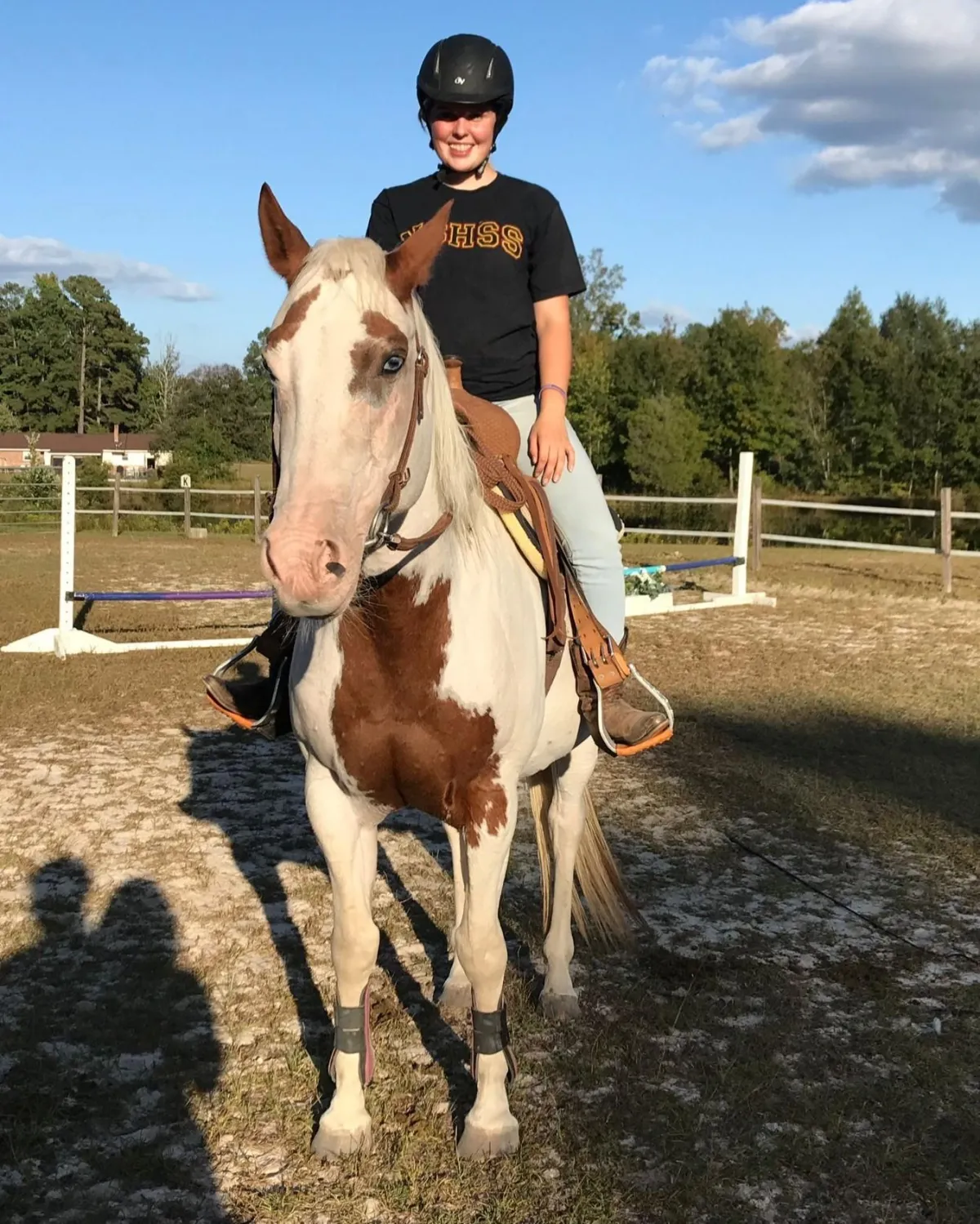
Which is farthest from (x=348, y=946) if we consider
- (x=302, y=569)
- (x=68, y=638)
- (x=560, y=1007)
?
(x=68, y=638)

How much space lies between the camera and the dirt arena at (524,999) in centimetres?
264

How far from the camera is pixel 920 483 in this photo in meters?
48.4

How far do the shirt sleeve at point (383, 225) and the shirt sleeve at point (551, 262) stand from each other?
442mm

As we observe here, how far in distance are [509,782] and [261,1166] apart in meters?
1.21

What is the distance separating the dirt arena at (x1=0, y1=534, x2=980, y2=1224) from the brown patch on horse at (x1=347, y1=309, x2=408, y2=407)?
1999mm

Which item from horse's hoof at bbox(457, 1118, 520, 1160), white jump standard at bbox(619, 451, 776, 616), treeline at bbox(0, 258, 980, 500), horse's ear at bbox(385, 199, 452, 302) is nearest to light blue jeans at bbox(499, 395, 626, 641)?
horse's ear at bbox(385, 199, 452, 302)

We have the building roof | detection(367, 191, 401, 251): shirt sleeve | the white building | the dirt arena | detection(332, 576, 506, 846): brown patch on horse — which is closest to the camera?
detection(332, 576, 506, 846): brown patch on horse

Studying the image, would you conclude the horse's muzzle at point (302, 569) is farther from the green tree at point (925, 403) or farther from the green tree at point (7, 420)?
the green tree at point (7, 420)

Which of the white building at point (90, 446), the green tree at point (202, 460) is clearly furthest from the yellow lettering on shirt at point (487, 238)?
the white building at point (90, 446)

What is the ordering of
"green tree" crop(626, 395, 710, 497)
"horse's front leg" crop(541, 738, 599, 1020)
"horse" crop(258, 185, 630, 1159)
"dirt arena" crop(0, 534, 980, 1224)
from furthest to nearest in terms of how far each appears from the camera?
"green tree" crop(626, 395, 710, 497) → "horse's front leg" crop(541, 738, 599, 1020) → "dirt arena" crop(0, 534, 980, 1224) → "horse" crop(258, 185, 630, 1159)

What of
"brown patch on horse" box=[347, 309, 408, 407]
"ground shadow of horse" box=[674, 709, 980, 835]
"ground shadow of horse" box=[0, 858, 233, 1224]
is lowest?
"ground shadow of horse" box=[0, 858, 233, 1224]

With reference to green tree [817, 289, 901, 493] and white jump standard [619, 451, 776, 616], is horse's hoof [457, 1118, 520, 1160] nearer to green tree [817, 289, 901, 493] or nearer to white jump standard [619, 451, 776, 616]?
white jump standard [619, 451, 776, 616]

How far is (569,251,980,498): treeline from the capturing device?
155 feet

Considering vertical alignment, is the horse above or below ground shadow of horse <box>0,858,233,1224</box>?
above
